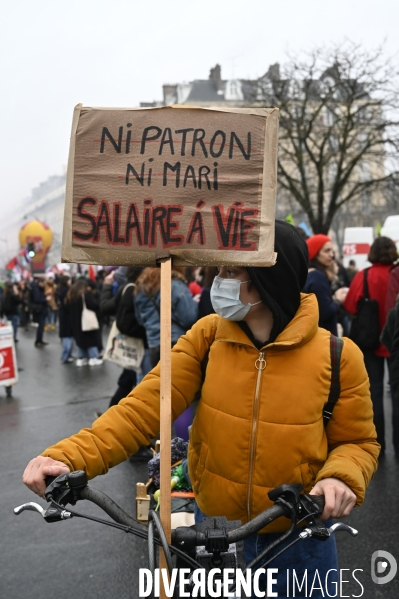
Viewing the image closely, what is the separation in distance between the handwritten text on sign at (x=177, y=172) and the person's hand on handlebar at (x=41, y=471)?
2.40 feet

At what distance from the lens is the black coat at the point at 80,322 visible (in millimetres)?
12789

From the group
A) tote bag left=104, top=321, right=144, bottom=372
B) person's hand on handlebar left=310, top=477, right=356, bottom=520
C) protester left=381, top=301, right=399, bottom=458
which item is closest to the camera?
Answer: person's hand on handlebar left=310, top=477, right=356, bottom=520

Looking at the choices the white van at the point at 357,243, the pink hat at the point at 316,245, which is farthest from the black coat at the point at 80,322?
the white van at the point at 357,243

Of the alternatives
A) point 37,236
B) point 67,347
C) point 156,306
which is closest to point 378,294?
point 156,306

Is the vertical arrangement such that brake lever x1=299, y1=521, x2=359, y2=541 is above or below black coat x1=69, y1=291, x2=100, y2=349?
above

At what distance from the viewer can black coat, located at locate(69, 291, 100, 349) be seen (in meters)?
12.8

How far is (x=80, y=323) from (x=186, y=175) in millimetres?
11110

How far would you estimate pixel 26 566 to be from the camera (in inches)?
168

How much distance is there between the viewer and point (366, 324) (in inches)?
240

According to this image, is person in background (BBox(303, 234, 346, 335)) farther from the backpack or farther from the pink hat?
the backpack

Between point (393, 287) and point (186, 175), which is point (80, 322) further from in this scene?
point (186, 175)

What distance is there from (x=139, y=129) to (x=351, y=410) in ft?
3.73

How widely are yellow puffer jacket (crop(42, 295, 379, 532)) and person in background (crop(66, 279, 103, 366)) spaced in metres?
10.6

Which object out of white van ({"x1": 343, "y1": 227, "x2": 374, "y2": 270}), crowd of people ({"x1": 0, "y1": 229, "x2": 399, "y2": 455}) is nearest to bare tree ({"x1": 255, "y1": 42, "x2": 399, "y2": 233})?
white van ({"x1": 343, "y1": 227, "x2": 374, "y2": 270})
